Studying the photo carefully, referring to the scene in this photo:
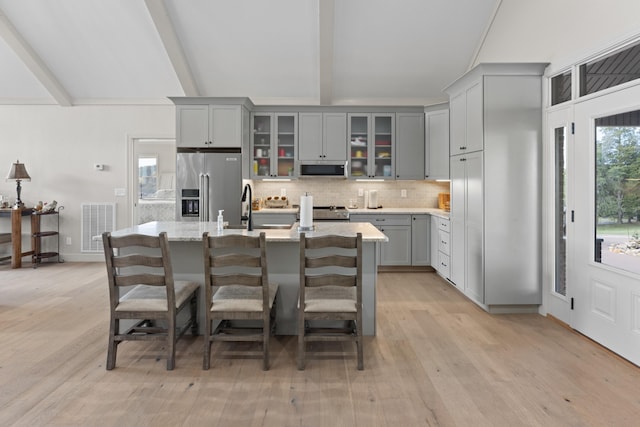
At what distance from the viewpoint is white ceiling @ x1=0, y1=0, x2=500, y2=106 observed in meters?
4.89

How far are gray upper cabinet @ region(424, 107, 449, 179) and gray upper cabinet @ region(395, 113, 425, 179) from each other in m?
0.09

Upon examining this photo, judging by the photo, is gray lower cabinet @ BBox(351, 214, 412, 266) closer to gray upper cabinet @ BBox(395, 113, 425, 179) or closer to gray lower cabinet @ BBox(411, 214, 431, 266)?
gray lower cabinet @ BBox(411, 214, 431, 266)

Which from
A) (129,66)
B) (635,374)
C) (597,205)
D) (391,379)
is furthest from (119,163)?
(635,374)

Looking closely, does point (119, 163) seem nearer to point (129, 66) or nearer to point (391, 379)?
point (129, 66)

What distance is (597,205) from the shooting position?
3.22m

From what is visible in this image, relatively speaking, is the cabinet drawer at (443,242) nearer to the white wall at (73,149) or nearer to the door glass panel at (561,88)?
the door glass panel at (561,88)

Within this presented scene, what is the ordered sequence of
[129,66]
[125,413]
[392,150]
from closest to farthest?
1. [125,413]
2. [129,66]
3. [392,150]

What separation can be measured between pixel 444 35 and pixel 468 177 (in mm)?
2107

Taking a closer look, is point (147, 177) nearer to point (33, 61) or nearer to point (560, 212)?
point (33, 61)

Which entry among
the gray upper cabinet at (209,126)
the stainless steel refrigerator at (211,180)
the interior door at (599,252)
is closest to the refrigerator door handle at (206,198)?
the stainless steel refrigerator at (211,180)

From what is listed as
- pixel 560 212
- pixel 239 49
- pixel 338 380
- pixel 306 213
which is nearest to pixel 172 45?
pixel 239 49

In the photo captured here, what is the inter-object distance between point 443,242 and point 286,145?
2.73m

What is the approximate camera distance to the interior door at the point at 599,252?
287cm

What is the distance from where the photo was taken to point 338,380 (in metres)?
2.58
